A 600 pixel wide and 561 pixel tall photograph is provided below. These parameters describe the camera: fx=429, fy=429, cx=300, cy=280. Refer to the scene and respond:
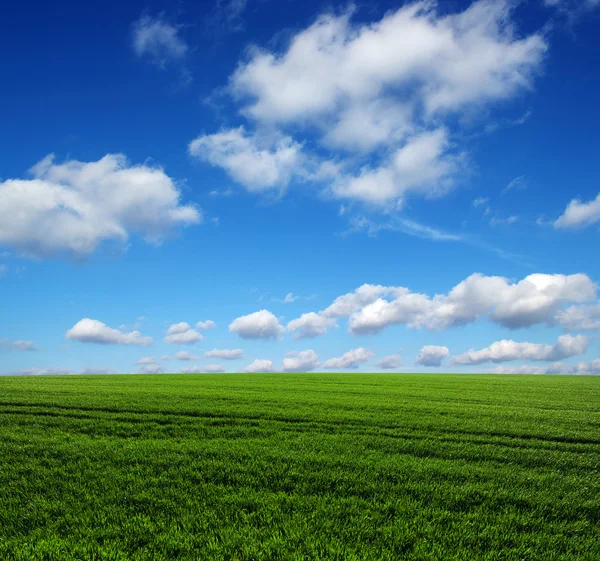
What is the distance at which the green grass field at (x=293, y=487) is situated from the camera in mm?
6207

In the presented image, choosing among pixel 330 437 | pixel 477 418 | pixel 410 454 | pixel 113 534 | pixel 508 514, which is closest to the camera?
pixel 113 534

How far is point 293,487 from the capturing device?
8.02 m

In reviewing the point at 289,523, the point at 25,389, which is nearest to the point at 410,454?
the point at 289,523

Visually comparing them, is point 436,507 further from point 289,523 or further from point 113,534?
point 113,534

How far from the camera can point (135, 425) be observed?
13.0 metres

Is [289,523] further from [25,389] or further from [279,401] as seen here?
[25,389]

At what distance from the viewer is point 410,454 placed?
10.4 meters

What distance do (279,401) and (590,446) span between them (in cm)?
1082

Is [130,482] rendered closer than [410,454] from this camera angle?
Yes

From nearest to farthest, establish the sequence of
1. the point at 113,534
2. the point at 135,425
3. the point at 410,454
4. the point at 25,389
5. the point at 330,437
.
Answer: the point at 113,534 < the point at 410,454 < the point at 330,437 < the point at 135,425 < the point at 25,389

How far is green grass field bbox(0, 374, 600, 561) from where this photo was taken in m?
6.21

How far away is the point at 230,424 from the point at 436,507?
24.3 ft

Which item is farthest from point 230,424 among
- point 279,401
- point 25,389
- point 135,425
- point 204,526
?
point 25,389

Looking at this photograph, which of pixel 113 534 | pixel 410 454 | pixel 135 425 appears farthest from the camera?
pixel 135 425
